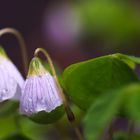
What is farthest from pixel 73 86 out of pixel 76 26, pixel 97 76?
pixel 76 26

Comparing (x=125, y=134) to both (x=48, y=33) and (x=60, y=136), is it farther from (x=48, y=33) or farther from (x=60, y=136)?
(x=48, y=33)

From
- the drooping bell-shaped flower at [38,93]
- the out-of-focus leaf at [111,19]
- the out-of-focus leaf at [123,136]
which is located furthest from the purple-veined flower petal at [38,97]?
the out-of-focus leaf at [111,19]

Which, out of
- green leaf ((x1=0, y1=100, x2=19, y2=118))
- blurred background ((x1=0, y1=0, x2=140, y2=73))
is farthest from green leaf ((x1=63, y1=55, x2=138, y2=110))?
blurred background ((x1=0, y1=0, x2=140, y2=73))

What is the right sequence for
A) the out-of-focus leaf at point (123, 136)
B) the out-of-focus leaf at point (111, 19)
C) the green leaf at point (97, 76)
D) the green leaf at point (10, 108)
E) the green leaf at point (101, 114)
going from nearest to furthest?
the green leaf at point (101, 114), the green leaf at point (97, 76), the out-of-focus leaf at point (123, 136), the green leaf at point (10, 108), the out-of-focus leaf at point (111, 19)

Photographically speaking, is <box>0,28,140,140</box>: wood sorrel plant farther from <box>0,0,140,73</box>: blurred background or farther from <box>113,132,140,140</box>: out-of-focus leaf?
<box>0,0,140,73</box>: blurred background

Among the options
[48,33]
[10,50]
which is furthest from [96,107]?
[10,50]

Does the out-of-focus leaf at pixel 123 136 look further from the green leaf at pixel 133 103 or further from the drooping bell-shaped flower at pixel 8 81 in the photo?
the green leaf at pixel 133 103

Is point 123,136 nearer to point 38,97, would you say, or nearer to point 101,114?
point 38,97
